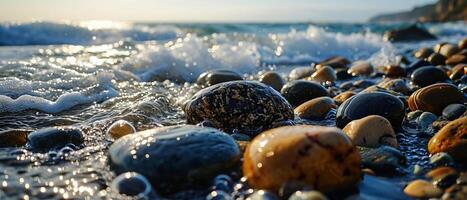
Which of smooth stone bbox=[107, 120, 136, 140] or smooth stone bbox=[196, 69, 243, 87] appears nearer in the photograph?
smooth stone bbox=[107, 120, 136, 140]

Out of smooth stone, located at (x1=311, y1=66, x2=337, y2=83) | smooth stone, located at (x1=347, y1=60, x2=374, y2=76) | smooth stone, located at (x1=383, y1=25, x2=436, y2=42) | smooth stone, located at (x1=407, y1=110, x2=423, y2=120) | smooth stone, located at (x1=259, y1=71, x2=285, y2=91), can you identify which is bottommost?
smooth stone, located at (x1=383, y1=25, x2=436, y2=42)

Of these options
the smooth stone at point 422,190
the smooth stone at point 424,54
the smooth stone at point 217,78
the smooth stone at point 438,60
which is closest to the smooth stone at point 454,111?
the smooth stone at point 422,190

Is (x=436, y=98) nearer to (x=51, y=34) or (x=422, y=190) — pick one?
(x=422, y=190)

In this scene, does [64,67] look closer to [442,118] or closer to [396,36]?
[442,118]

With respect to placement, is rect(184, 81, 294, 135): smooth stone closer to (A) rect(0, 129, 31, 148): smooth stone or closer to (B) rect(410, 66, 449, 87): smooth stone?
(A) rect(0, 129, 31, 148): smooth stone

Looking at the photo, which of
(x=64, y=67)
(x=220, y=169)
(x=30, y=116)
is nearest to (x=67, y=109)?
(x=30, y=116)

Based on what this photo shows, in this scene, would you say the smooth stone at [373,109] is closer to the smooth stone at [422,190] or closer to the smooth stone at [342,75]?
the smooth stone at [422,190]

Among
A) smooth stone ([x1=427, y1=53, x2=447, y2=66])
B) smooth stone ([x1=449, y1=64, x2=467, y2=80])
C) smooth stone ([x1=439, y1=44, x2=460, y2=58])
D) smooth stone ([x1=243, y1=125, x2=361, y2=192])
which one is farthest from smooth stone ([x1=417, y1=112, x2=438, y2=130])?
smooth stone ([x1=439, y1=44, x2=460, y2=58])
